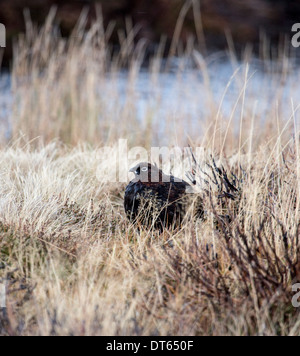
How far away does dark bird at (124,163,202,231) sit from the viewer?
1.99m

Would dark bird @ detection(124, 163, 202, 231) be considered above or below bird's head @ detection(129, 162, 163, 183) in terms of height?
below

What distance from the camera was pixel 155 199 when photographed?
1.98m

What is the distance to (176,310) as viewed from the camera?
138 centimetres

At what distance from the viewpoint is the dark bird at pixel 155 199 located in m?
1.99

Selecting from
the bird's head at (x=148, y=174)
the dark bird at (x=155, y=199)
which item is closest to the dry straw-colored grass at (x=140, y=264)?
the dark bird at (x=155, y=199)

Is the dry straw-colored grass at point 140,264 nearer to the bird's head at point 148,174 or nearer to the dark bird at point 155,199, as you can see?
the dark bird at point 155,199

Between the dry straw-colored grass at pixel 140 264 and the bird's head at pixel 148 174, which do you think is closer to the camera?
the dry straw-colored grass at pixel 140 264

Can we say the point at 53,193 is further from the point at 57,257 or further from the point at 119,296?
the point at 119,296

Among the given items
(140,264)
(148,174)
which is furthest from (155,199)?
(140,264)

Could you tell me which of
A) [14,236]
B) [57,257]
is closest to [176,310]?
[57,257]

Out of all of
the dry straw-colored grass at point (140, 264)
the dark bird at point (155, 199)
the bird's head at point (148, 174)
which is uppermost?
the bird's head at point (148, 174)

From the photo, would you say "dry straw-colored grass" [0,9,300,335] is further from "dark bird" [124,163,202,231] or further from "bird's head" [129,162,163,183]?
"bird's head" [129,162,163,183]

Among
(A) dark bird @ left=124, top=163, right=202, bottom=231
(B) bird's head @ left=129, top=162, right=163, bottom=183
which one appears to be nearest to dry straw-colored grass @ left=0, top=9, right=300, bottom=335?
(A) dark bird @ left=124, top=163, right=202, bottom=231

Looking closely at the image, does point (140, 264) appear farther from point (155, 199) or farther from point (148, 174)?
point (148, 174)
